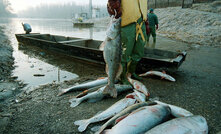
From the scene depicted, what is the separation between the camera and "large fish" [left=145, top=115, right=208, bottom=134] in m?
2.24

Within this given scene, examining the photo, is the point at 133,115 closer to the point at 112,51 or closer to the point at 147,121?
the point at 147,121

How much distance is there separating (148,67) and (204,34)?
12.2 meters

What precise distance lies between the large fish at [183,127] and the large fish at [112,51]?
4.80 ft

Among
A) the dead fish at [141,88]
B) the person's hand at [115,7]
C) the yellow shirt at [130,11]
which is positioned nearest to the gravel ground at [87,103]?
the dead fish at [141,88]

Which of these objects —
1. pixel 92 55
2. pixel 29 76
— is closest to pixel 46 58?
pixel 29 76

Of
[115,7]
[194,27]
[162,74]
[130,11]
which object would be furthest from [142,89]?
[194,27]

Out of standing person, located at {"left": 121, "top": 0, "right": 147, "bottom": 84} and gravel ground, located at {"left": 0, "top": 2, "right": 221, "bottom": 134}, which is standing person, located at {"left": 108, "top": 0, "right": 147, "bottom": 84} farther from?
gravel ground, located at {"left": 0, "top": 2, "right": 221, "bottom": 134}

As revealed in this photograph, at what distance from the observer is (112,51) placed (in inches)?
131

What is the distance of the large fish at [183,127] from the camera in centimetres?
224

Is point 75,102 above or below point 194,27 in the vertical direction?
below

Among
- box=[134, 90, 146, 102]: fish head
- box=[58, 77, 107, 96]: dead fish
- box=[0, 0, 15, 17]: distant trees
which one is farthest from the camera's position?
box=[0, 0, 15, 17]: distant trees

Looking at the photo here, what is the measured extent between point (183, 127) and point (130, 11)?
3.05 meters

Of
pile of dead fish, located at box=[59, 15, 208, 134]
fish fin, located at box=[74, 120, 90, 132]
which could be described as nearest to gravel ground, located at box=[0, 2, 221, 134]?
fish fin, located at box=[74, 120, 90, 132]

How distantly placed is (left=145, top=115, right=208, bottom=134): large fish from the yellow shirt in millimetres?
2715
